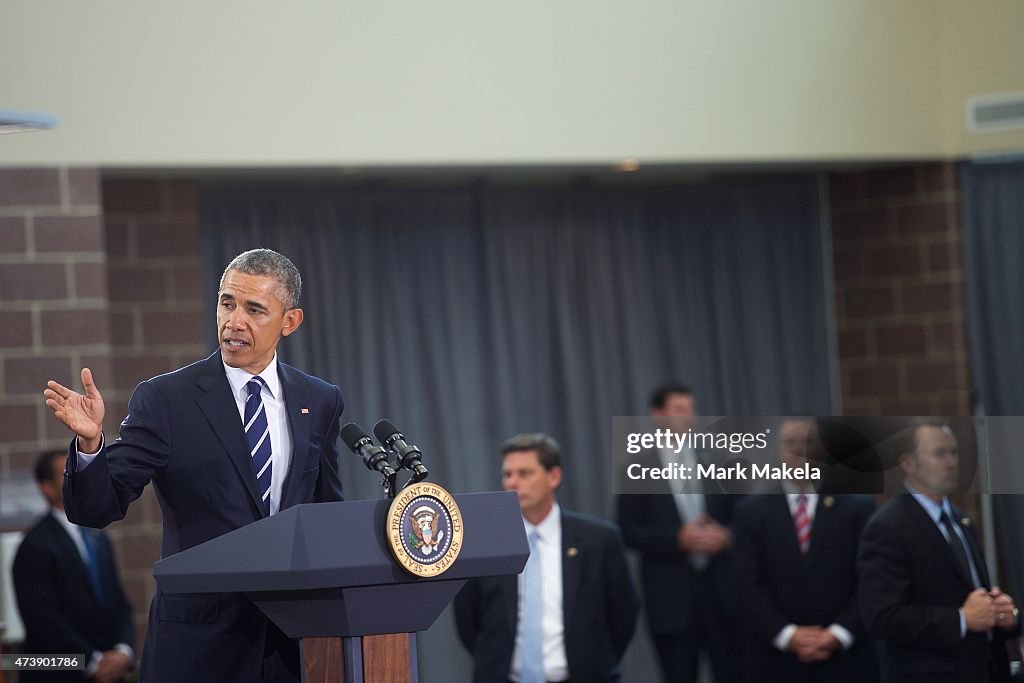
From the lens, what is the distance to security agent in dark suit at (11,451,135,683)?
5.29 metres

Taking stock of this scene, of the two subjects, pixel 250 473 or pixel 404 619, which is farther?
pixel 250 473

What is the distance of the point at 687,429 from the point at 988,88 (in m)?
3.82

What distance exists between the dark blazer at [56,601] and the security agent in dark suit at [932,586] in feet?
9.16

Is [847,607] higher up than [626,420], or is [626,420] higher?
[626,420]

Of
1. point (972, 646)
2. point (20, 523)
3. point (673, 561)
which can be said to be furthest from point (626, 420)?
point (20, 523)

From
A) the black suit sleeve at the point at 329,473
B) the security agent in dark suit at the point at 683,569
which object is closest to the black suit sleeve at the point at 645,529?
the security agent in dark suit at the point at 683,569

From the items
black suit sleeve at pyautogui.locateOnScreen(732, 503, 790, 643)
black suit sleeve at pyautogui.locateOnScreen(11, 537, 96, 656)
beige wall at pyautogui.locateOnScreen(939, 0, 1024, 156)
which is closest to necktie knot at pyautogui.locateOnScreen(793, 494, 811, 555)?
black suit sleeve at pyautogui.locateOnScreen(732, 503, 790, 643)

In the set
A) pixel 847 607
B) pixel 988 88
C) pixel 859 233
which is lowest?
pixel 847 607

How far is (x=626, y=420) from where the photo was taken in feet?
14.5

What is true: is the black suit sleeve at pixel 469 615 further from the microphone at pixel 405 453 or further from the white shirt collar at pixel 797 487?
the microphone at pixel 405 453

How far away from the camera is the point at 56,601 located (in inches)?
211

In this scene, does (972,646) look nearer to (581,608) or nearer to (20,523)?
(581,608)

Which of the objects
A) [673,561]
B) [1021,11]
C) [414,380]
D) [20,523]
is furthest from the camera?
A: [414,380]

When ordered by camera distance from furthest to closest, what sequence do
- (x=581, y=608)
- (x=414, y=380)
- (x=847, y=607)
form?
(x=414, y=380), (x=847, y=607), (x=581, y=608)
